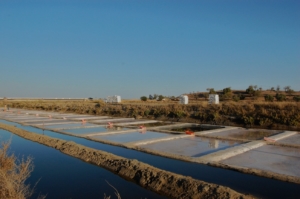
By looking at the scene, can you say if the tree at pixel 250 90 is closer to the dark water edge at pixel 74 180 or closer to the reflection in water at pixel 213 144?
the reflection in water at pixel 213 144

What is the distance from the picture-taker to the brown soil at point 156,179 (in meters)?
4.34

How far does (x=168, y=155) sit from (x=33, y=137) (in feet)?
20.3

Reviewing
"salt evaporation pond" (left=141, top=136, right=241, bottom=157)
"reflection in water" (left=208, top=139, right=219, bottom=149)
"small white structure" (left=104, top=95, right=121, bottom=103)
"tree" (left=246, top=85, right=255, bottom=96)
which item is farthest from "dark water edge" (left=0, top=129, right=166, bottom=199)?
"tree" (left=246, top=85, right=255, bottom=96)

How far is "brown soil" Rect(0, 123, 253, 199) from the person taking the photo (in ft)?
14.3

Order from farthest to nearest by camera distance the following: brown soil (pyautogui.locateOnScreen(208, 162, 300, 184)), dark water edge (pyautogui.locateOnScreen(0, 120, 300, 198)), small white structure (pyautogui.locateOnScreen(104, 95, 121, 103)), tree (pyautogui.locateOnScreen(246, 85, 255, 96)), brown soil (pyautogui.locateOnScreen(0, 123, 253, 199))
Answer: tree (pyautogui.locateOnScreen(246, 85, 255, 96)) → small white structure (pyautogui.locateOnScreen(104, 95, 121, 103)) → brown soil (pyautogui.locateOnScreen(208, 162, 300, 184)) → dark water edge (pyautogui.locateOnScreen(0, 120, 300, 198)) → brown soil (pyautogui.locateOnScreen(0, 123, 253, 199))

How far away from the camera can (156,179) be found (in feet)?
17.0

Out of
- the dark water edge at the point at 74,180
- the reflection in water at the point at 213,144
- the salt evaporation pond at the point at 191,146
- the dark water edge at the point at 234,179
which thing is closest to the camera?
the dark water edge at the point at 234,179

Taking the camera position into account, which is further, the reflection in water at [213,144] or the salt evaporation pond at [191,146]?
the reflection in water at [213,144]

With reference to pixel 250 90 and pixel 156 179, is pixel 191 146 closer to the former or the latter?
pixel 156 179

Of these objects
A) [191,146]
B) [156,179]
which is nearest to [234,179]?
[156,179]

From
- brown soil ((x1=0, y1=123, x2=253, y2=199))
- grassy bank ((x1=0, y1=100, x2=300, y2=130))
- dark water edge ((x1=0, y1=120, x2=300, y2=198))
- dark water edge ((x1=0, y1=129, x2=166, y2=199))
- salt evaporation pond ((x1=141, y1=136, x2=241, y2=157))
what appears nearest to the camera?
brown soil ((x1=0, y1=123, x2=253, y2=199))

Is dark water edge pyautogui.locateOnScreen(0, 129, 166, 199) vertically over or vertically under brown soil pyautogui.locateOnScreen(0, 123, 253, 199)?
under

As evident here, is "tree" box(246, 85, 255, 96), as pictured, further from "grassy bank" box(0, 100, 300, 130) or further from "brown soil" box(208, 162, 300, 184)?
"brown soil" box(208, 162, 300, 184)

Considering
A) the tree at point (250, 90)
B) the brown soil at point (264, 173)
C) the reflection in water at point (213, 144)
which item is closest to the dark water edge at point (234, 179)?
the brown soil at point (264, 173)
